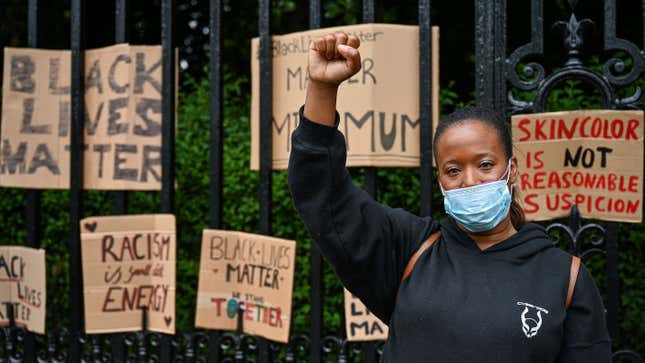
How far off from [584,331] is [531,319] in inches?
5.1

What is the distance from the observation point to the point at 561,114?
2523 millimetres

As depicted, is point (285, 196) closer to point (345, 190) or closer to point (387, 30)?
point (387, 30)

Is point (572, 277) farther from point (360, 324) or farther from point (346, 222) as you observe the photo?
point (360, 324)

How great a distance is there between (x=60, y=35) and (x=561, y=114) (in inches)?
175

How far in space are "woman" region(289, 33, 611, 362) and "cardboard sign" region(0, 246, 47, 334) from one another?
176 centimetres

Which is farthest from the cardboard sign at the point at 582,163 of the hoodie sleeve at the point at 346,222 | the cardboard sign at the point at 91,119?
the cardboard sign at the point at 91,119

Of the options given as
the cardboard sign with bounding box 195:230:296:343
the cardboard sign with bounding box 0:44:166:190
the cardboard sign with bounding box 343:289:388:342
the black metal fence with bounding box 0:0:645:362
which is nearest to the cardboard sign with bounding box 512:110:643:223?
the black metal fence with bounding box 0:0:645:362

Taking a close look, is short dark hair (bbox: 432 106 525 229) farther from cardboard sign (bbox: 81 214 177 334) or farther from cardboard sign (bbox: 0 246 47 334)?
cardboard sign (bbox: 0 246 47 334)

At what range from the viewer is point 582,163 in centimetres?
252

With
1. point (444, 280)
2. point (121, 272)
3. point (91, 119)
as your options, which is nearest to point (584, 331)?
point (444, 280)

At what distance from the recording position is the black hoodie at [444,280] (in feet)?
5.70

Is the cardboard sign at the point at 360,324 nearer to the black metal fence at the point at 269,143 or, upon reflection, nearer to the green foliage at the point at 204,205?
the black metal fence at the point at 269,143

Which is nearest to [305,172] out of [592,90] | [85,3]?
[85,3]

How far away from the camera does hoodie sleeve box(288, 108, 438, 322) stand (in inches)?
71.3
